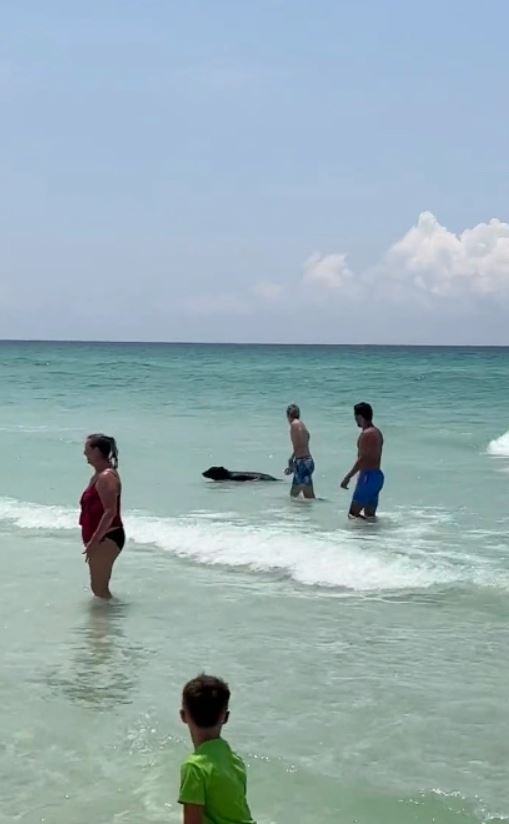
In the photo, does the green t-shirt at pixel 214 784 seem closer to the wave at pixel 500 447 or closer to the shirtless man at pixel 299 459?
the shirtless man at pixel 299 459

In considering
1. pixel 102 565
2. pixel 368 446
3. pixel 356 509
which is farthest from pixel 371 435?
pixel 102 565

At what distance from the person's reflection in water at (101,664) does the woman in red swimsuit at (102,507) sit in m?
0.51

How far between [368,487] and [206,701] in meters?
9.63

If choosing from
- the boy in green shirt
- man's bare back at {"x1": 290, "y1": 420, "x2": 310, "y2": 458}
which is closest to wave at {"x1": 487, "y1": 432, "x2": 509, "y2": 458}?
man's bare back at {"x1": 290, "y1": 420, "x2": 310, "y2": 458}

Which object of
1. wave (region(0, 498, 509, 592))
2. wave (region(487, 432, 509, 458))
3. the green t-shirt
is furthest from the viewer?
wave (region(487, 432, 509, 458))

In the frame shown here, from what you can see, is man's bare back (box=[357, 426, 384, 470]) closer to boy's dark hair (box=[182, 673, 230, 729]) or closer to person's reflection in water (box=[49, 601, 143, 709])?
person's reflection in water (box=[49, 601, 143, 709])

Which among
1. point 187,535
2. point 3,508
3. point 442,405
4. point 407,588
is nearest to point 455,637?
point 407,588

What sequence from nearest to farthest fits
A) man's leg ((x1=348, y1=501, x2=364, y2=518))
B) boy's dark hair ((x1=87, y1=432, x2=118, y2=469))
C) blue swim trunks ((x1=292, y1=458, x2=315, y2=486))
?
1. boy's dark hair ((x1=87, y1=432, x2=118, y2=469))
2. man's leg ((x1=348, y1=501, x2=364, y2=518))
3. blue swim trunks ((x1=292, y1=458, x2=315, y2=486))

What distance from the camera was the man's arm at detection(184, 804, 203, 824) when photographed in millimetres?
3375

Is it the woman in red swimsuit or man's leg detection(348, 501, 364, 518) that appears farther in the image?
man's leg detection(348, 501, 364, 518)

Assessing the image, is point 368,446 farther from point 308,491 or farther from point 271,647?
point 271,647

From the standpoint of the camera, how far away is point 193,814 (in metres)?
3.38

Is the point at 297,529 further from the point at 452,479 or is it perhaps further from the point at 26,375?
the point at 26,375

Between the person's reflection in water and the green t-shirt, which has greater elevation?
the green t-shirt
